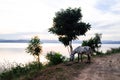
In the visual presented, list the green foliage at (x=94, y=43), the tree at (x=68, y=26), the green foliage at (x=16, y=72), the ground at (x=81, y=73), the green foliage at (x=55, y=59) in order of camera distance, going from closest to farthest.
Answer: the ground at (x=81, y=73) < the green foliage at (x=16, y=72) < the green foliage at (x=55, y=59) < the tree at (x=68, y=26) < the green foliage at (x=94, y=43)

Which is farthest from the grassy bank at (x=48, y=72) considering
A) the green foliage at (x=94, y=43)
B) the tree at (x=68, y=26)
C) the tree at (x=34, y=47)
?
the green foliage at (x=94, y=43)

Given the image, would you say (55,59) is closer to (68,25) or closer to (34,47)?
(34,47)

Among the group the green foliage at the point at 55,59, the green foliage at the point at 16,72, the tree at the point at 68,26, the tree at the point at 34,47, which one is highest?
the tree at the point at 68,26

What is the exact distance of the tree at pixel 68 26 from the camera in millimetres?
30609

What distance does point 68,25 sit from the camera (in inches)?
1207

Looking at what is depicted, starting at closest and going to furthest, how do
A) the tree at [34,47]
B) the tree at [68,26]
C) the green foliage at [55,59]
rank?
the green foliage at [55,59], the tree at [34,47], the tree at [68,26]

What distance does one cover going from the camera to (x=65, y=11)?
102 ft

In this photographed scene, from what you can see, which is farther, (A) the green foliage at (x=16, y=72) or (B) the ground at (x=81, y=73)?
(A) the green foliage at (x=16, y=72)

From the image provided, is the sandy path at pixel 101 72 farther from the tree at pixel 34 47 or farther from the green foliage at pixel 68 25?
the green foliage at pixel 68 25

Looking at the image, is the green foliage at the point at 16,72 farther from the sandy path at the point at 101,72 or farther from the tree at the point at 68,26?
the tree at the point at 68,26

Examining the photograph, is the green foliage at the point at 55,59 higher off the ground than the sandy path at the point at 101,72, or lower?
higher

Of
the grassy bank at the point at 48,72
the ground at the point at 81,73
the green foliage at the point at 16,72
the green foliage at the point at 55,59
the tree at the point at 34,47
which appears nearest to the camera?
the ground at the point at 81,73

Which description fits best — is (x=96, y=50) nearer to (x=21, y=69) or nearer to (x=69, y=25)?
(x=69, y=25)

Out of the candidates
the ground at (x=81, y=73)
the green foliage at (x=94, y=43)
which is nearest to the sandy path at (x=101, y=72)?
the ground at (x=81, y=73)
